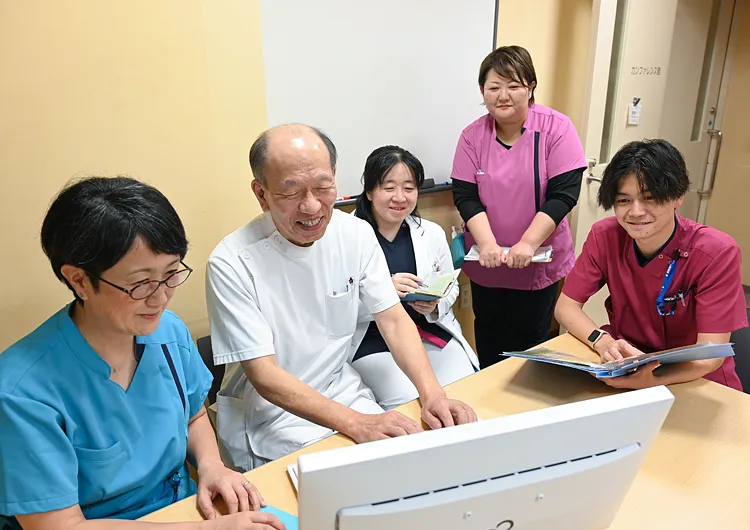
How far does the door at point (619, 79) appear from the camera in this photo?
270cm

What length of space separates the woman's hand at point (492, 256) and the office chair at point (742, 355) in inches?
35.8

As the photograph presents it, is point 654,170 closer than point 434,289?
Yes

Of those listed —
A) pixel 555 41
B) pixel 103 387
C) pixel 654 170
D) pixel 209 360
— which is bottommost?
pixel 209 360

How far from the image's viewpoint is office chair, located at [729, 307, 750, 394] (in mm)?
1594

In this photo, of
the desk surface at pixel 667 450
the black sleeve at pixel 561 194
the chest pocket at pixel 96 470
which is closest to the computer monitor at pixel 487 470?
the desk surface at pixel 667 450

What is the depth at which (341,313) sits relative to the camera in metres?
→ 1.61

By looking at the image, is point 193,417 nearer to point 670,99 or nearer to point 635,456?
point 635,456

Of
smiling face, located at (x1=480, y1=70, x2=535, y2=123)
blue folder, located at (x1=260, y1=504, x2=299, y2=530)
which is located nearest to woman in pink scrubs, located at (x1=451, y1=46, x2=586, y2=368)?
smiling face, located at (x1=480, y1=70, x2=535, y2=123)

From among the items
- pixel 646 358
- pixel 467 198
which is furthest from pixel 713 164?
pixel 646 358

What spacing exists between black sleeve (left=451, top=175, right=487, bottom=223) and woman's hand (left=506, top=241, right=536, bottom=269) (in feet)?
0.81

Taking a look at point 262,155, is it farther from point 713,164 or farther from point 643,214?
point 713,164

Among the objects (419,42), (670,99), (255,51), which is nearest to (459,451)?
(255,51)

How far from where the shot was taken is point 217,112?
6.25 ft

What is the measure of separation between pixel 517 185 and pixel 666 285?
946 millimetres
